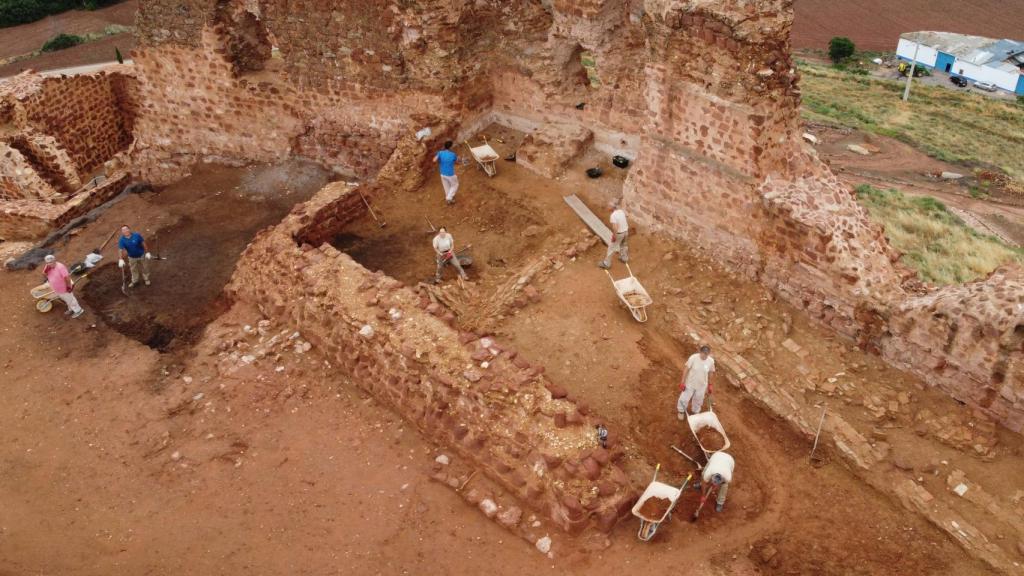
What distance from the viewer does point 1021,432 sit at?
8406mm

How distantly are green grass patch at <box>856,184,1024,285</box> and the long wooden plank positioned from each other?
6591 millimetres

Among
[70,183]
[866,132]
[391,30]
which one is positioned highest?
[391,30]

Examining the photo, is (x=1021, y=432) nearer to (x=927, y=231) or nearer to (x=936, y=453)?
(x=936, y=453)

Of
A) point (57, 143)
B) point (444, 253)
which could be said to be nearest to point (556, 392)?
point (444, 253)

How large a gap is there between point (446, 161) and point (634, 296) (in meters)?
4.57

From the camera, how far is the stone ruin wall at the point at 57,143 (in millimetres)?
15156

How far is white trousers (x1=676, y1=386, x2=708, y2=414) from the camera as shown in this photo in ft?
29.0

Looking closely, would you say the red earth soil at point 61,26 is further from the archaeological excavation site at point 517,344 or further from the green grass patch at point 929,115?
the green grass patch at point 929,115

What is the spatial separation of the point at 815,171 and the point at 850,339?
2.28 meters

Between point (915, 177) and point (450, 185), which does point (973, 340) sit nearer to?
point (450, 185)

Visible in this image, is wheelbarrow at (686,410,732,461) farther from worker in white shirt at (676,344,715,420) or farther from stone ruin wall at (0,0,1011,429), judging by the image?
stone ruin wall at (0,0,1011,429)

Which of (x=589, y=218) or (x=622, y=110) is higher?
(x=622, y=110)

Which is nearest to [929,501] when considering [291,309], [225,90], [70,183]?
[291,309]

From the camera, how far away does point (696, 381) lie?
8.70m
